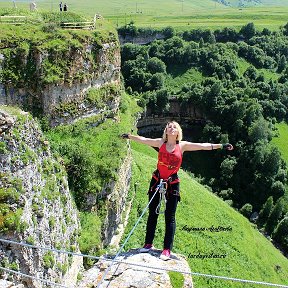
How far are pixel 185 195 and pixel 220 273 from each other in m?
8.63

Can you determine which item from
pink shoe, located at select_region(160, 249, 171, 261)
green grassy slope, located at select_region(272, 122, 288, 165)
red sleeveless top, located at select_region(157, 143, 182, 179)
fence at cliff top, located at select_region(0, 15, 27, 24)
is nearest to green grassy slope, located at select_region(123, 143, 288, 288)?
fence at cliff top, located at select_region(0, 15, 27, 24)

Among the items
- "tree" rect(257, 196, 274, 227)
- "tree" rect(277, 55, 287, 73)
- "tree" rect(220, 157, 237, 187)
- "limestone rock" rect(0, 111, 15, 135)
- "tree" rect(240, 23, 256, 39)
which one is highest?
"tree" rect(240, 23, 256, 39)

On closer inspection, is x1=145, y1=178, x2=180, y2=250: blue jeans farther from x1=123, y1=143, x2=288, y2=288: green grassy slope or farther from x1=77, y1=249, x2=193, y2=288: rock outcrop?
x1=123, y1=143, x2=288, y2=288: green grassy slope

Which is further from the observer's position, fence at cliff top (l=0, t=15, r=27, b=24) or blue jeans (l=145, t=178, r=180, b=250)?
fence at cliff top (l=0, t=15, r=27, b=24)

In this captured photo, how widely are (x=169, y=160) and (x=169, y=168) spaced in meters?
0.27

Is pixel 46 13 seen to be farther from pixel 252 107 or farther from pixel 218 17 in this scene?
pixel 218 17

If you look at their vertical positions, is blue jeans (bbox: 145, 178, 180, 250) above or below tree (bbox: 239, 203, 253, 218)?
above

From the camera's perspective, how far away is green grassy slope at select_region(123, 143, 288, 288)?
31.7 meters

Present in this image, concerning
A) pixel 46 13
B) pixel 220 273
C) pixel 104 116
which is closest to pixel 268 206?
pixel 220 273

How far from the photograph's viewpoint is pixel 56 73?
27953mm

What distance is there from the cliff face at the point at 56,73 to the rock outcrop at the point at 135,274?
18.1 m

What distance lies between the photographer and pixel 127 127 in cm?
3794

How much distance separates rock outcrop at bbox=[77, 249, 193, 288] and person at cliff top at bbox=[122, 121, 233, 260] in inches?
16.9

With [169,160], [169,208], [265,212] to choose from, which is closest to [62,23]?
[169,160]
